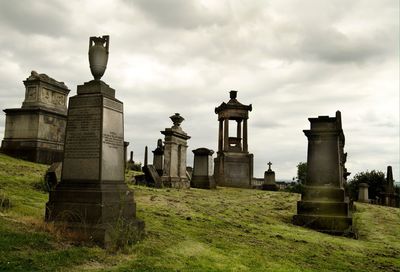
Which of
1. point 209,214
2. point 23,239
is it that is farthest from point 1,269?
point 209,214

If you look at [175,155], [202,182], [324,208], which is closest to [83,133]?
[324,208]

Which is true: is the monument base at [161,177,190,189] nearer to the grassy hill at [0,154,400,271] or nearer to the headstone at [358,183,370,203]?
the grassy hill at [0,154,400,271]

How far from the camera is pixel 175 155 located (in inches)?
677

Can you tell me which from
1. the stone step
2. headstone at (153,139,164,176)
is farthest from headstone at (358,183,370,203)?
the stone step

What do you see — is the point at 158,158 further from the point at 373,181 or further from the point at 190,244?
the point at 373,181

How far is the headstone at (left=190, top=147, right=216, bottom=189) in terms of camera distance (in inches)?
770

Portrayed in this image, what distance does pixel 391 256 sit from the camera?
750cm

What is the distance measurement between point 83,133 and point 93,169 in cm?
64

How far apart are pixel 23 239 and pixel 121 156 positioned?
2.24 m

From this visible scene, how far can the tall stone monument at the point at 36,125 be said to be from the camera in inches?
645

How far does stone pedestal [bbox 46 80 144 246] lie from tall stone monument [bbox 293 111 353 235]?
564 centimetres

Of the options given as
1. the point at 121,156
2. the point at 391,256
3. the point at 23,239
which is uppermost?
the point at 121,156

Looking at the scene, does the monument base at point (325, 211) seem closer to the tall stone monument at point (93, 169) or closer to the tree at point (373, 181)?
the tall stone monument at point (93, 169)

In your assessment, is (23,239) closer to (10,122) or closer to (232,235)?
(232,235)
